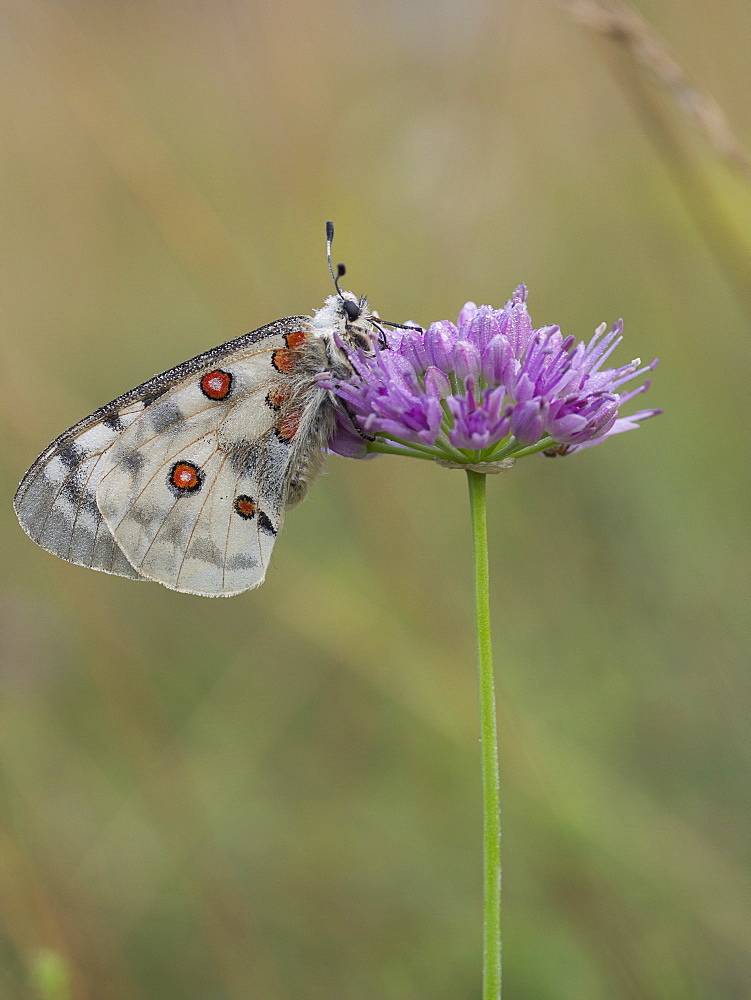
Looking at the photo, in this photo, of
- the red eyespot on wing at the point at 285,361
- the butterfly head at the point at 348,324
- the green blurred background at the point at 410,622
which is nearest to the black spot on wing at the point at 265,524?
the red eyespot on wing at the point at 285,361

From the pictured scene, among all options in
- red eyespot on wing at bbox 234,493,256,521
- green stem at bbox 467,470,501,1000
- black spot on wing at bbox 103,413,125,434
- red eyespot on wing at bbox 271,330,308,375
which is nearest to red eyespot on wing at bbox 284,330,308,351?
red eyespot on wing at bbox 271,330,308,375

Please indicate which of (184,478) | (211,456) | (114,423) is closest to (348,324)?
(211,456)

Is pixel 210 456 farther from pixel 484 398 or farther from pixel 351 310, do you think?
pixel 484 398

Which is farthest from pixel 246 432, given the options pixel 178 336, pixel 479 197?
pixel 178 336

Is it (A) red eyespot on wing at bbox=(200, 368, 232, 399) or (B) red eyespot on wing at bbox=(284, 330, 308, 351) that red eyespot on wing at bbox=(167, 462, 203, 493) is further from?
(B) red eyespot on wing at bbox=(284, 330, 308, 351)

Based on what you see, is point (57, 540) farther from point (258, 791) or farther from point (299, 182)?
point (299, 182)
